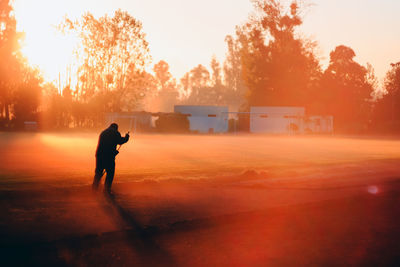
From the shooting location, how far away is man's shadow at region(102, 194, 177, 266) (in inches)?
229

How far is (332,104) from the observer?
68875 mm

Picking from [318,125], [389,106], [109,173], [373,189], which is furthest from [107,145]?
[389,106]

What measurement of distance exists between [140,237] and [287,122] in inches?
2054

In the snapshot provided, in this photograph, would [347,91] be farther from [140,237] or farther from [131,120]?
[140,237]

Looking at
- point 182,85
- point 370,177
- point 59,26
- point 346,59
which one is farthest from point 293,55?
point 182,85

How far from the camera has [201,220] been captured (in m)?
8.15

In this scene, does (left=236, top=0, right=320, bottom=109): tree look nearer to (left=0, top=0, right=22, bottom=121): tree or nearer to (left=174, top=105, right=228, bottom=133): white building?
(left=174, top=105, right=228, bottom=133): white building

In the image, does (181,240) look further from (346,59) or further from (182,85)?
(182,85)

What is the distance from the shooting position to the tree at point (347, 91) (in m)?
68.4

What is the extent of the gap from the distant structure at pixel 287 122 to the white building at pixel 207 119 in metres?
4.01

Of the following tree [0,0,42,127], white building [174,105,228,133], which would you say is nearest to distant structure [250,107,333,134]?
white building [174,105,228,133]

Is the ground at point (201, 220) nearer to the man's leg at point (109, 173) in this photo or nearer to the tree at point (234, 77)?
the man's leg at point (109, 173)

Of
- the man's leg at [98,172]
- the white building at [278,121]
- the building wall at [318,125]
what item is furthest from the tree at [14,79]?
the man's leg at [98,172]

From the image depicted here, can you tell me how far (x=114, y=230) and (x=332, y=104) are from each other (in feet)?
216
